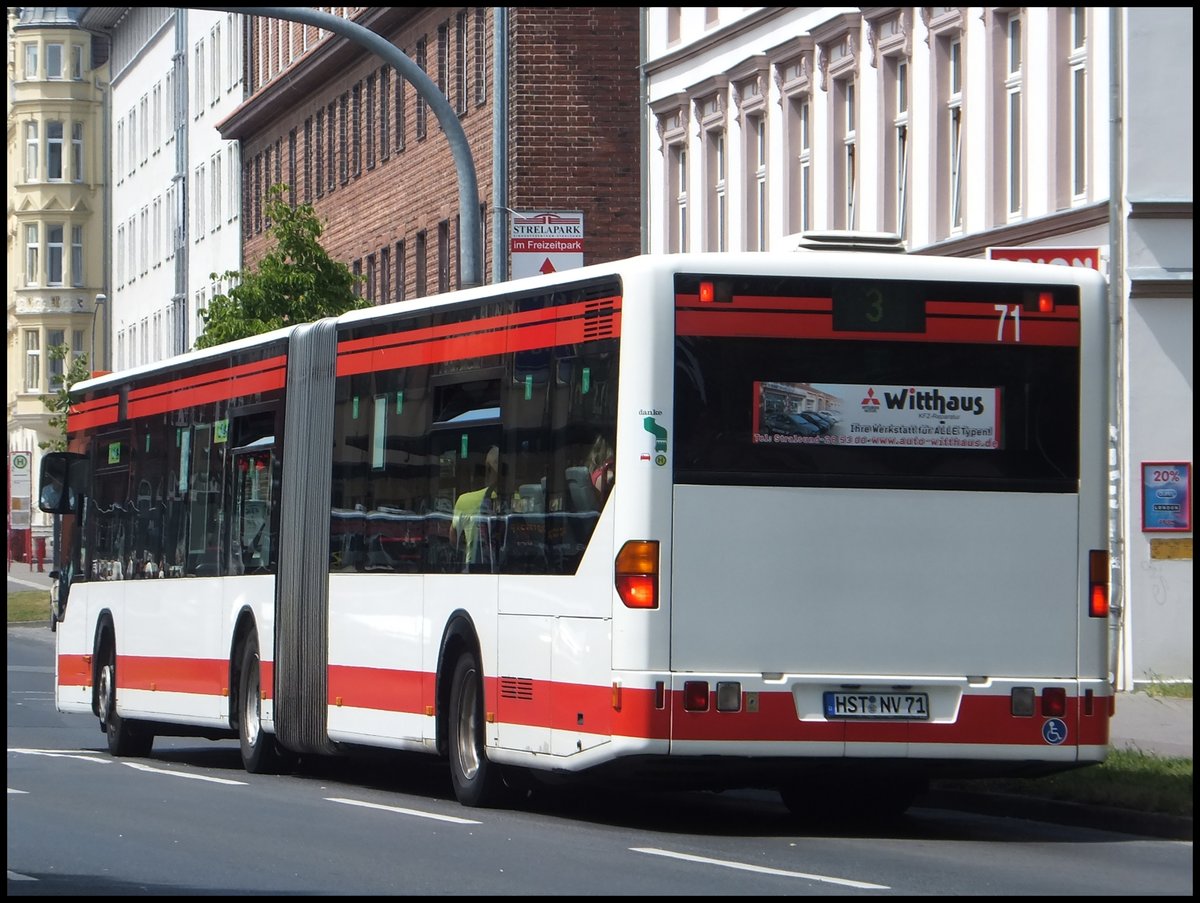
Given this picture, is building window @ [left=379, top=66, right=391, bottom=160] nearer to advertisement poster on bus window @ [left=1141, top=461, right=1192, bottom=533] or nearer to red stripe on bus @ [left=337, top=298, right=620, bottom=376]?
advertisement poster on bus window @ [left=1141, top=461, right=1192, bottom=533]

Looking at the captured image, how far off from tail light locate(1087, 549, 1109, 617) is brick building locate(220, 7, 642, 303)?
21.1 m

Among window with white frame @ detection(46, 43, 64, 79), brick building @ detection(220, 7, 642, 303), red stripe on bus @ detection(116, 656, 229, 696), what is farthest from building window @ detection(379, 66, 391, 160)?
window with white frame @ detection(46, 43, 64, 79)

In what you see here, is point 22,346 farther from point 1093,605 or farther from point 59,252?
point 1093,605

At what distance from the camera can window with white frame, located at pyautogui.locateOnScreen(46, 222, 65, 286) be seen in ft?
348

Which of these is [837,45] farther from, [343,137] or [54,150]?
[54,150]

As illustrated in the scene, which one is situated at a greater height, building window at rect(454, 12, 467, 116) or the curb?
building window at rect(454, 12, 467, 116)

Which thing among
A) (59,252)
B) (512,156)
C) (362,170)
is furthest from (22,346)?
(512,156)

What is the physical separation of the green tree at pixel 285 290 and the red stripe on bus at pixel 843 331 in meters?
24.9

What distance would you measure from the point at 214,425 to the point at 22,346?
3506 inches

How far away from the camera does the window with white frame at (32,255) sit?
348 feet

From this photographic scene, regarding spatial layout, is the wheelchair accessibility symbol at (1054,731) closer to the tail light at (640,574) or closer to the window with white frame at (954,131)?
the tail light at (640,574)

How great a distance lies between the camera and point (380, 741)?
16.1m

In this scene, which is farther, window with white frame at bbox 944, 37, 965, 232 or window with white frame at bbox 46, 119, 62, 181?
window with white frame at bbox 46, 119, 62, 181

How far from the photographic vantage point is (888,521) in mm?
13102
